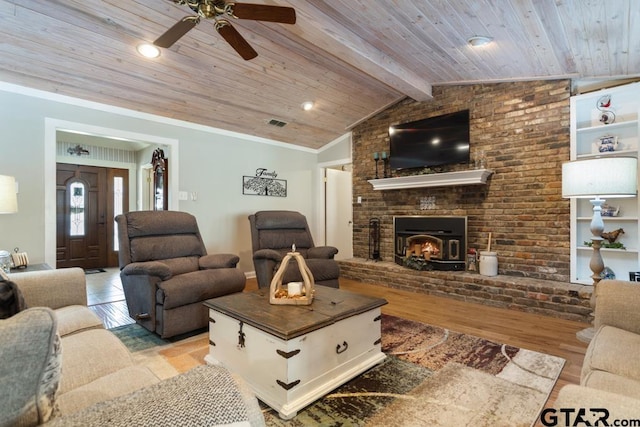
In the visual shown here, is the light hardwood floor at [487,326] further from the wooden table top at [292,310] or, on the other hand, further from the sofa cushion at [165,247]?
the sofa cushion at [165,247]

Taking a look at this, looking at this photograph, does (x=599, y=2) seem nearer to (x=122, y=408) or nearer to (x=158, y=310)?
(x=122, y=408)

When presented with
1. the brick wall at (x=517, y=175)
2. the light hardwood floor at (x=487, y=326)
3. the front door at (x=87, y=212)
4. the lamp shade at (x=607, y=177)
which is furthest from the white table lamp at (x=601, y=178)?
the front door at (x=87, y=212)

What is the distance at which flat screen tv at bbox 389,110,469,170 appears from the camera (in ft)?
13.9

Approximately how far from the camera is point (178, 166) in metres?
4.31

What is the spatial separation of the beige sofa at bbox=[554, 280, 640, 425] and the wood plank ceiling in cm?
189

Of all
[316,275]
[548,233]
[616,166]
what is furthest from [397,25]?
[548,233]

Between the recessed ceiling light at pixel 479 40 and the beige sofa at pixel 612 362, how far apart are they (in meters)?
2.19

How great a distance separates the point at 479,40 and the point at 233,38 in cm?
210

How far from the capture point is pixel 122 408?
0.57 m

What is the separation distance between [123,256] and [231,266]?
3.08 feet

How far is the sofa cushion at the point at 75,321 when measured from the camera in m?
1.56

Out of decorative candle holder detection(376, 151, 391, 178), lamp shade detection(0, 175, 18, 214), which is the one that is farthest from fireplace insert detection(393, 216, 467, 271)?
lamp shade detection(0, 175, 18, 214)

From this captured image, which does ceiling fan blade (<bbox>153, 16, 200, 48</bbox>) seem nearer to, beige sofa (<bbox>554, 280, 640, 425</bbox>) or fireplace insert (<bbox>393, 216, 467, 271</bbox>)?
beige sofa (<bbox>554, 280, 640, 425</bbox>)

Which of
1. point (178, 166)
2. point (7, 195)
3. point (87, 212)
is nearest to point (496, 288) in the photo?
point (178, 166)
